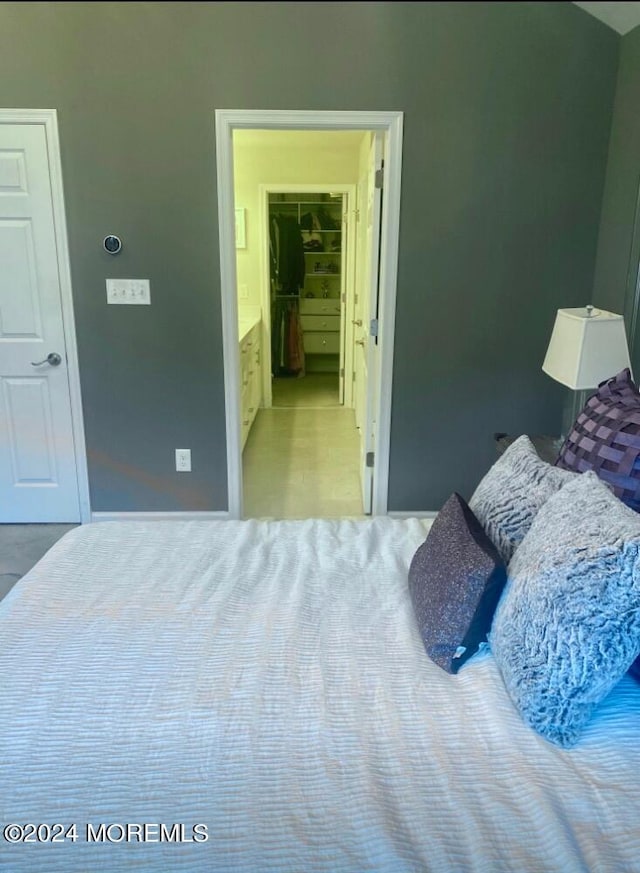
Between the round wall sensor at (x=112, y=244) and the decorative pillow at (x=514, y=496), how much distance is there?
2131 millimetres

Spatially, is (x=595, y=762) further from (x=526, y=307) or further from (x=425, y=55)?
(x=425, y=55)

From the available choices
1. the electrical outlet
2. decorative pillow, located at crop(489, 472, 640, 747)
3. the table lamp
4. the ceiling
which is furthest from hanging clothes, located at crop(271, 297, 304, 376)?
decorative pillow, located at crop(489, 472, 640, 747)

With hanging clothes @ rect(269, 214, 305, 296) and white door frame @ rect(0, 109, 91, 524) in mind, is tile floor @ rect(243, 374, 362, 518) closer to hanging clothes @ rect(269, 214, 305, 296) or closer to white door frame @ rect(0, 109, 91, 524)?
white door frame @ rect(0, 109, 91, 524)

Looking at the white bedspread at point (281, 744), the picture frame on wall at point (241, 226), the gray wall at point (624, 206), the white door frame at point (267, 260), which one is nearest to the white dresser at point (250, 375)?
the white door frame at point (267, 260)

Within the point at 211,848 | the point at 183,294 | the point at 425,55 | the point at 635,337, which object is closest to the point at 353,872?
the point at 211,848

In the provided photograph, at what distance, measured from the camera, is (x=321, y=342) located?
7449 mm

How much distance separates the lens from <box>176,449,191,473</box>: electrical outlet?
3.14 metres

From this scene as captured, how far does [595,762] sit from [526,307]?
→ 2.34 m

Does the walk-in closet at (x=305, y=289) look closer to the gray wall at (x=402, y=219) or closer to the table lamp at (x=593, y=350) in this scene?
the gray wall at (x=402, y=219)

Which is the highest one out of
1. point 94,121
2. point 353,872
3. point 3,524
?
point 94,121

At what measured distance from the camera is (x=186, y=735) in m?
1.06

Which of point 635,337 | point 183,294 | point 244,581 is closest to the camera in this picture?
point 244,581

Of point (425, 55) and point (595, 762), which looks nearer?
point (595, 762)

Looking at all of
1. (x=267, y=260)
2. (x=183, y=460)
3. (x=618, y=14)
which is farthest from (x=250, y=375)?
(x=618, y=14)
